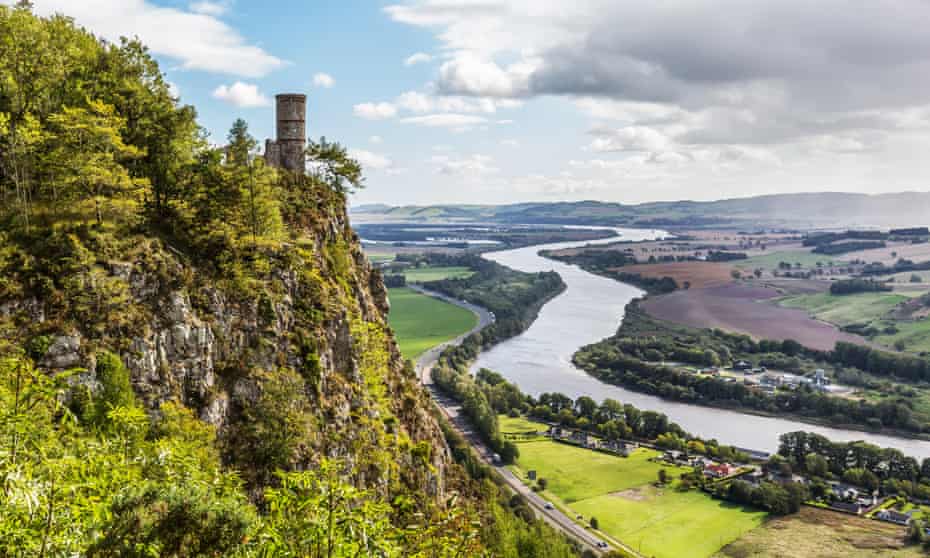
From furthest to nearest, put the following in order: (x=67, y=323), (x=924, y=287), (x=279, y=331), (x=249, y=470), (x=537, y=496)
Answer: (x=924, y=287) → (x=537, y=496) → (x=279, y=331) → (x=249, y=470) → (x=67, y=323)

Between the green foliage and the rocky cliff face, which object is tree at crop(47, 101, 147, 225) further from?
the green foliage

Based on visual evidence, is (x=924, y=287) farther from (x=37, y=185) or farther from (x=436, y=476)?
(x=37, y=185)

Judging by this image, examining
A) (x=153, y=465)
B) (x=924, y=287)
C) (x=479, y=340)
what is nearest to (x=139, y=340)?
(x=153, y=465)

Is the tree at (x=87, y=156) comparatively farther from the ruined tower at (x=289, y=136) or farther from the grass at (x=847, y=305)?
the grass at (x=847, y=305)

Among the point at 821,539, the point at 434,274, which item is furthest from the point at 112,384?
the point at 434,274

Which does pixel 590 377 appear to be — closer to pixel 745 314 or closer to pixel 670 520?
pixel 670 520

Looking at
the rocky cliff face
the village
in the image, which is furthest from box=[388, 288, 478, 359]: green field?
the rocky cliff face

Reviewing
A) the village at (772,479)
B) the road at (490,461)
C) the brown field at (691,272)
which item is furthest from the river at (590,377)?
the brown field at (691,272)
